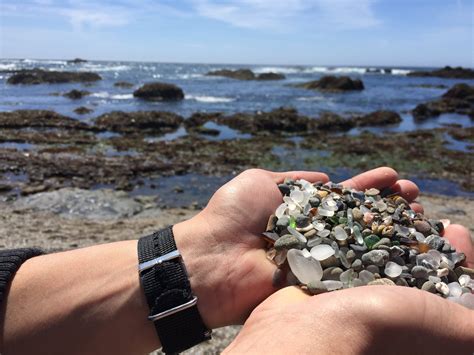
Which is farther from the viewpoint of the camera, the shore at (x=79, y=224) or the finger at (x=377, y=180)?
the shore at (x=79, y=224)

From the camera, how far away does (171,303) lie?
198 centimetres

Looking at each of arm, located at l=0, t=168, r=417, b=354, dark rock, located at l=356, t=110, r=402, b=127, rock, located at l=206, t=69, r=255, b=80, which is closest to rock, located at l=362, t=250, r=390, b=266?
arm, located at l=0, t=168, r=417, b=354

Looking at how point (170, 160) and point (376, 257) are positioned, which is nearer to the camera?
point (376, 257)

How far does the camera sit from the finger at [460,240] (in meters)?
2.47

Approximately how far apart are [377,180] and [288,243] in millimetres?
1213

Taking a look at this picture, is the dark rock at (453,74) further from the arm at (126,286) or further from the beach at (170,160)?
the arm at (126,286)

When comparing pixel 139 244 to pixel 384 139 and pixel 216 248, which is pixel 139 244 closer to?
pixel 216 248

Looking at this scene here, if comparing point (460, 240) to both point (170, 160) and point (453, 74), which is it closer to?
point (170, 160)

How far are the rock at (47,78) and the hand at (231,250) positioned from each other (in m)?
43.6

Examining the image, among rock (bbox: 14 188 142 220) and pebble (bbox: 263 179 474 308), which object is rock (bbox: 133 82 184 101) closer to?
rock (bbox: 14 188 142 220)

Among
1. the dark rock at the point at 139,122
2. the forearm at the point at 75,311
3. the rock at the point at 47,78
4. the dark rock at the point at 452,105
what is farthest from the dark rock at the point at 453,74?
the forearm at the point at 75,311

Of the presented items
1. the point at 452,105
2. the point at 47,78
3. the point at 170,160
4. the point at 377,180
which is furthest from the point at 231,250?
the point at 47,78

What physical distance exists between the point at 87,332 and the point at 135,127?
51.0 feet

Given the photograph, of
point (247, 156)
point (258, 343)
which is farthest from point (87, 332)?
point (247, 156)
